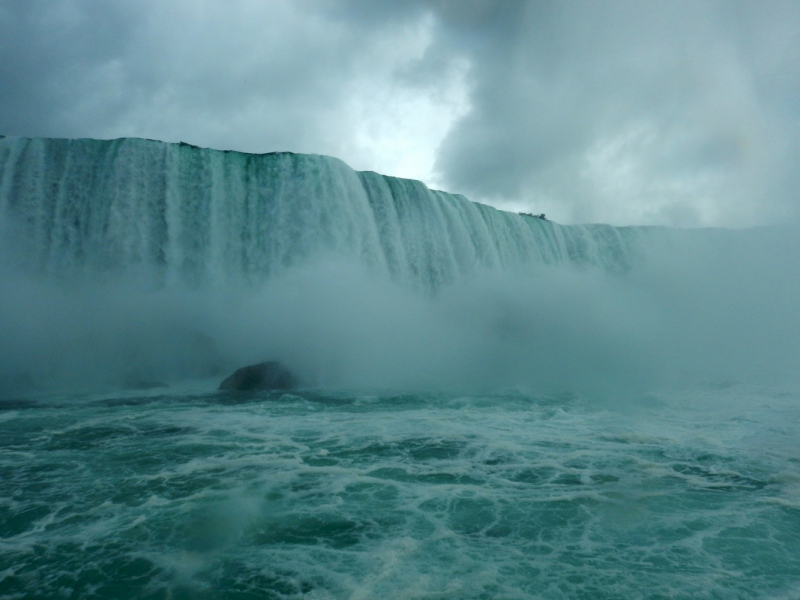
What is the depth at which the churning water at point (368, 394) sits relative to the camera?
482 cm

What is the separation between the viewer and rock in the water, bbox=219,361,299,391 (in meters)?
14.4

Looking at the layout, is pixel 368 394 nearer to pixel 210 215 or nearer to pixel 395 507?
pixel 395 507

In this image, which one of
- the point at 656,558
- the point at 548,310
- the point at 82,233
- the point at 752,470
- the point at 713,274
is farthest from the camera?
the point at 713,274

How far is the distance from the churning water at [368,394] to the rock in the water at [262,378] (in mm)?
617

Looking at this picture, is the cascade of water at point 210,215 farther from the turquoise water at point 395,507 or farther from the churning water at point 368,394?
the turquoise water at point 395,507

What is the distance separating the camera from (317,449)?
330 inches

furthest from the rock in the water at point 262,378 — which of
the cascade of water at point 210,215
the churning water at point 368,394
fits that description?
the cascade of water at point 210,215

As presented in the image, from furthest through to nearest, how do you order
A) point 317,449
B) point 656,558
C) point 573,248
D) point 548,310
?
point 573,248
point 548,310
point 317,449
point 656,558

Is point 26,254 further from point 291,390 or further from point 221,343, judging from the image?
point 291,390

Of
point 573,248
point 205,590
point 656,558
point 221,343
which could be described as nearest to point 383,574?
point 205,590

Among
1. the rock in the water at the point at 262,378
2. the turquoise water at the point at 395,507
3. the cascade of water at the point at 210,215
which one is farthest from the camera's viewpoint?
the cascade of water at the point at 210,215

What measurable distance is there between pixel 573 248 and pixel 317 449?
2121 cm

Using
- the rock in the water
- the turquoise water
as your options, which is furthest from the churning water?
the rock in the water

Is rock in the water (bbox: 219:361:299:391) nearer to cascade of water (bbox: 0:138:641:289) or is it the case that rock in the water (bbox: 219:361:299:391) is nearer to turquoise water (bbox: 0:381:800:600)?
turquoise water (bbox: 0:381:800:600)
